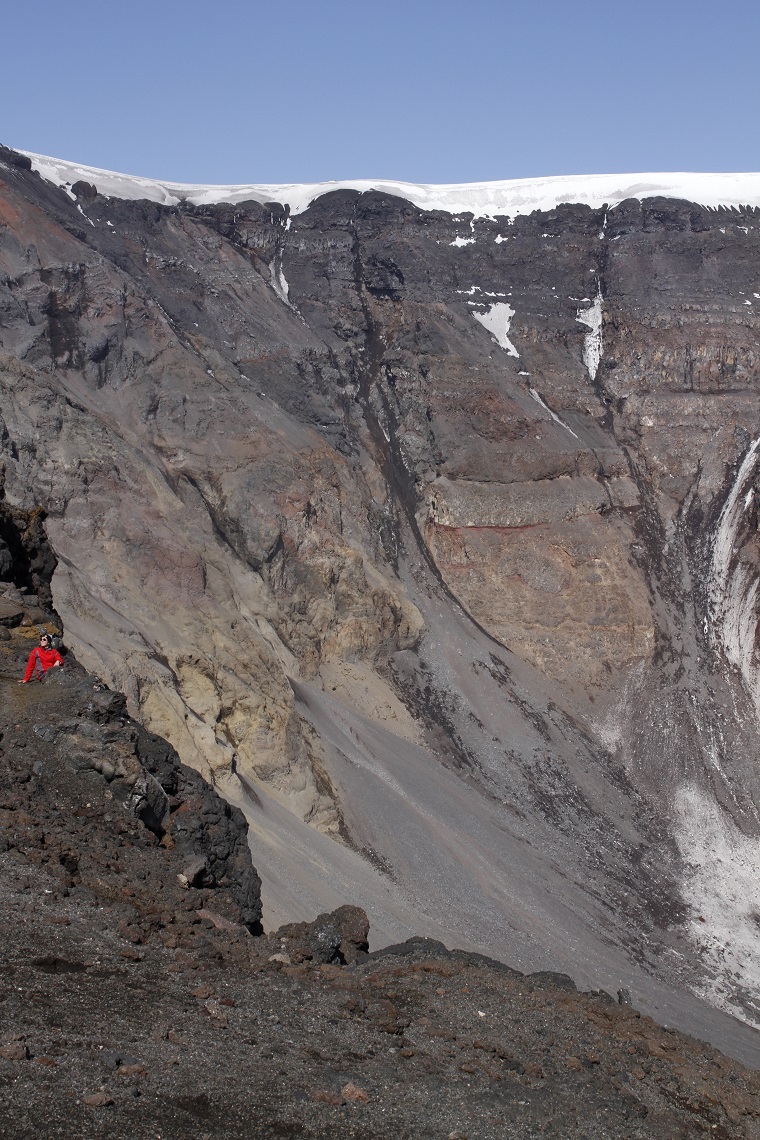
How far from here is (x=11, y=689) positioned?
44.7 ft

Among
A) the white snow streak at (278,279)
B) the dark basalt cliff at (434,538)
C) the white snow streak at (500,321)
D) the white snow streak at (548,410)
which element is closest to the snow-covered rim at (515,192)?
the dark basalt cliff at (434,538)

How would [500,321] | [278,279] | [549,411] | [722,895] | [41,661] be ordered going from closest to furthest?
[41,661] → [722,895] → [549,411] → [278,279] → [500,321]

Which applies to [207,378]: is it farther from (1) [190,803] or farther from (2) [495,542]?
(1) [190,803]

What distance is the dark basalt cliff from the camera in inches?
1367

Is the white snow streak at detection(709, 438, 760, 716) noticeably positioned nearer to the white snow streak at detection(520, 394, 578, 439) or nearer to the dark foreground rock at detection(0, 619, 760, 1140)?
the white snow streak at detection(520, 394, 578, 439)

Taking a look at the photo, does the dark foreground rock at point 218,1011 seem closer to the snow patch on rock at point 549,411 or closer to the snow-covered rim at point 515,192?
the snow patch on rock at point 549,411

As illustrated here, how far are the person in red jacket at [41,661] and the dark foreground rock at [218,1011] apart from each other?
0.17m

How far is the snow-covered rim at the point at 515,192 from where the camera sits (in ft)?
223

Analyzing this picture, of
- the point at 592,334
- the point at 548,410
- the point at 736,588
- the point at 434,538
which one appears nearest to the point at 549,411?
the point at 548,410

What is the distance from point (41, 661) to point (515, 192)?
67.9 metres

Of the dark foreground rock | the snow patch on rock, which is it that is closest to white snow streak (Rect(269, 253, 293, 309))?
the snow patch on rock

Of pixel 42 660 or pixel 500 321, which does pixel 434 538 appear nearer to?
pixel 500 321

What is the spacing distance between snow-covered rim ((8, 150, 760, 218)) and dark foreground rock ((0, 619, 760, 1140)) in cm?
5924

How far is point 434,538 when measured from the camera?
177 feet
